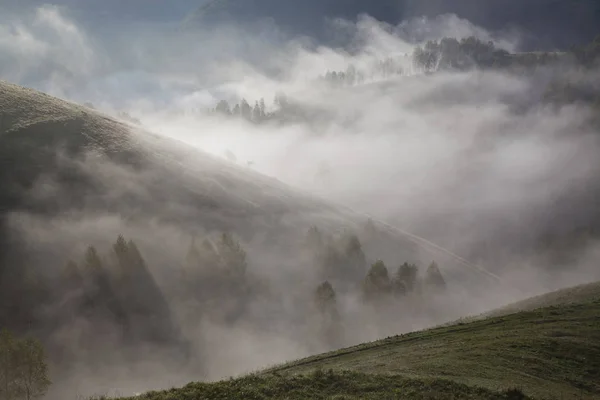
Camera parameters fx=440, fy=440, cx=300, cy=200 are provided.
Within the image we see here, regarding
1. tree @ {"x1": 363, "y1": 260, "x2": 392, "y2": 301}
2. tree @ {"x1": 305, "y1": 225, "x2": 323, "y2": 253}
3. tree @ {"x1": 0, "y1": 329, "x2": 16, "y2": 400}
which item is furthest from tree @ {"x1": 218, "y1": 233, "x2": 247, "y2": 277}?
tree @ {"x1": 0, "y1": 329, "x2": 16, "y2": 400}

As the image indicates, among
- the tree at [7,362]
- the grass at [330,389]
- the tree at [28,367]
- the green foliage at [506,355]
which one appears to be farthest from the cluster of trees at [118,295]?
the grass at [330,389]

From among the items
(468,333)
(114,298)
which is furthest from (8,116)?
(468,333)

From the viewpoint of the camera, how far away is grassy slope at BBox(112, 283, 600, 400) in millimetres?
28609

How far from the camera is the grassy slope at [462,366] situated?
2861cm

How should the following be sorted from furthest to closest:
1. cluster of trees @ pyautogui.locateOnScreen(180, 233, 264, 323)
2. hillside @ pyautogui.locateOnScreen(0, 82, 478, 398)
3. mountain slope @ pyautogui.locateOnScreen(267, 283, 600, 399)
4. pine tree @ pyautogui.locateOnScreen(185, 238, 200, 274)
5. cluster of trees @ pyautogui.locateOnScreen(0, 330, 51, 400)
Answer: pine tree @ pyautogui.locateOnScreen(185, 238, 200, 274)
cluster of trees @ pyautogui.locateOnScreen(180, 233, 264, 323)
hillside @ pyautogui.locateOnScreen(0, 82, 478, 398)
cluster of trees @ pyautogui.locateOnScreen(0, 330, 51, 400)
mountain slope @ pyautogui.locateOnScreen(267, 283, 600, 399)

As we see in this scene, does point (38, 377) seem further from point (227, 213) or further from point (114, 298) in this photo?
point (227, 213)

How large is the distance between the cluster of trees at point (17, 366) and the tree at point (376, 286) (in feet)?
270

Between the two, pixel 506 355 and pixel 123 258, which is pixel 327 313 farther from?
pixel 506 355

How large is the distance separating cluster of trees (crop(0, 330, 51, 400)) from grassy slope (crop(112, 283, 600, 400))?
37539mm

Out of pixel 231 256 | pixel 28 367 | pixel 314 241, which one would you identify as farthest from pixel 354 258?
pixel 28 367

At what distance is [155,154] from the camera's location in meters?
163

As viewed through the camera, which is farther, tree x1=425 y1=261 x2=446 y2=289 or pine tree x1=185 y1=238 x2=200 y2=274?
tree x1=425 y1=261 x2=446 y2=289

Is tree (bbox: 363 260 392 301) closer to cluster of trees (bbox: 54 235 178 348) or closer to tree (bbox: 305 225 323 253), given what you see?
tree (bbox: 305 225 323 253)

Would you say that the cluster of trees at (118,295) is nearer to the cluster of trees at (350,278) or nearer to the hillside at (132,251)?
the hillside at (132,251)
